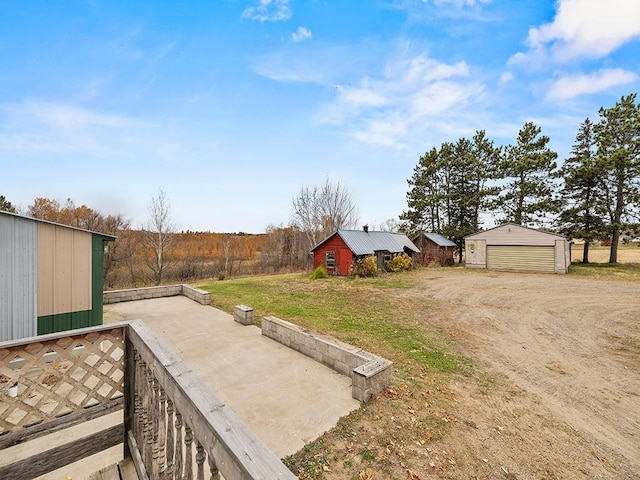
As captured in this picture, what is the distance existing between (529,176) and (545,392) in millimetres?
26452

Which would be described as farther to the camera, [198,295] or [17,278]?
[198,295]

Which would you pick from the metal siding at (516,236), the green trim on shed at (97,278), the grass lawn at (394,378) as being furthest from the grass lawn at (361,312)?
the metal siding at (516,236)

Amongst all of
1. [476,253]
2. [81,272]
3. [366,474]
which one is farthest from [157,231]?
[476,253]

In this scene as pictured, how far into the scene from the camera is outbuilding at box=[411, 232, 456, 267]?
2525cm

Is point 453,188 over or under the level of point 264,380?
over

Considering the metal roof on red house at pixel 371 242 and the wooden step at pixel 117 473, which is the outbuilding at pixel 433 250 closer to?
the metal roof on red house at pixel 371 242

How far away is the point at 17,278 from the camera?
5426 mm

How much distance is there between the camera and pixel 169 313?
9234 millimetres

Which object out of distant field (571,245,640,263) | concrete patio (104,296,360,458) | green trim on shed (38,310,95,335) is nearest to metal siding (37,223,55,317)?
green trim on shed (38,310,95,335)

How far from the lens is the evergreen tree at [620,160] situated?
20.0 meters

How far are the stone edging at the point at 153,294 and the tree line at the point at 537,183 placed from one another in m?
25.4

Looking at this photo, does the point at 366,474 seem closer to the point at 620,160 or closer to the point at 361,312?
the point at 361,312

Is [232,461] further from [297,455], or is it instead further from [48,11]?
[48,11]

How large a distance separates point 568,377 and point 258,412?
564 cm
